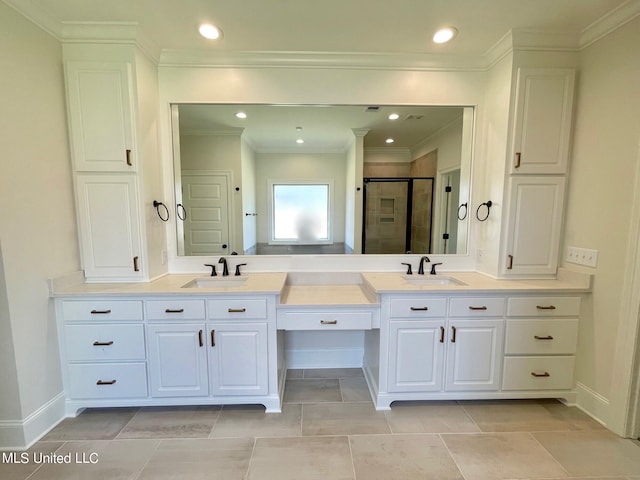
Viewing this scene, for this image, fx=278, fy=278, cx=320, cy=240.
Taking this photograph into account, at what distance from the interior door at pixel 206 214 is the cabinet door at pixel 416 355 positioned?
1.62m

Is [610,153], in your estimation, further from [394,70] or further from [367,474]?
[367,474]

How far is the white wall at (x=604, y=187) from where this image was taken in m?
1.76

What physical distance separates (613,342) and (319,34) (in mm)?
2919

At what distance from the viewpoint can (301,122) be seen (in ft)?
8.05

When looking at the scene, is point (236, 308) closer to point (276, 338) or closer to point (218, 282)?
point (276, 338)

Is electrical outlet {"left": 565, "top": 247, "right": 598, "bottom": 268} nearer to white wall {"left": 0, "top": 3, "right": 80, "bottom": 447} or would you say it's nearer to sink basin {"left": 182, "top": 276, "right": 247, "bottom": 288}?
sink basin {"left": 182, "top": 276, "right": 247, "bottom": 288}

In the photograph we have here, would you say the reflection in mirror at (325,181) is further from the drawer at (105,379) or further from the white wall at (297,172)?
the drawer at (105,379)

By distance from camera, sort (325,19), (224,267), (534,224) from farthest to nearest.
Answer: (224,267)
(534,224)
(325,19)

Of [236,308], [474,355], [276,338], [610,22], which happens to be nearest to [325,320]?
[276,338]

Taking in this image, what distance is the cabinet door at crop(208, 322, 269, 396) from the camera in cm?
196

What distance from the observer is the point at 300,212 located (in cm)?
263

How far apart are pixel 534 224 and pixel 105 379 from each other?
3.38m

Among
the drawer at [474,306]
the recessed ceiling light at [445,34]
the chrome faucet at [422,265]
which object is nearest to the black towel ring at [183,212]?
the chrome faucet at [422,265]

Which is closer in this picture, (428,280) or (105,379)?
(105,379)
